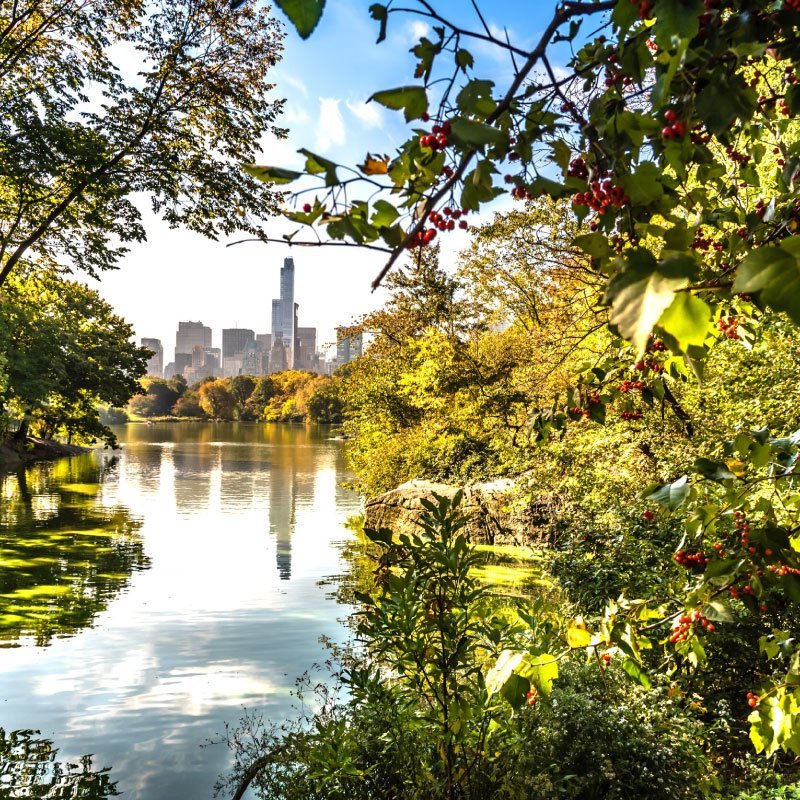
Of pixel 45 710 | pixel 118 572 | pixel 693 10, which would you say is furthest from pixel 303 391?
pixel 693 10

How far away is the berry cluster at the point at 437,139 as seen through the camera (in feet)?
3.84

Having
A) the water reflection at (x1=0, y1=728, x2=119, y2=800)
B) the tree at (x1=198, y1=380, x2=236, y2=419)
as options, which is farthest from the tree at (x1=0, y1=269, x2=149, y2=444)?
the tree at (x1=198, y1=380, x2=236, y2=419)

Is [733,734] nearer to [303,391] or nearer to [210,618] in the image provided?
[210,618]

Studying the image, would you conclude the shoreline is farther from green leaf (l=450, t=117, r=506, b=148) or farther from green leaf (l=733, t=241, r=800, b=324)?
green leaf (l=733, t=241, r=800, b=324)

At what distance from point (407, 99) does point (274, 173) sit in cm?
29

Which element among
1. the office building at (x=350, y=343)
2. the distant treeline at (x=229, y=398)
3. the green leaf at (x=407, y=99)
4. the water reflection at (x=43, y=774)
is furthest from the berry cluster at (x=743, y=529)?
the distant treeline at (x=229, y=398)

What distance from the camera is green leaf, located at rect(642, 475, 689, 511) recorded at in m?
1.21

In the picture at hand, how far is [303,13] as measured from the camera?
0.64 m

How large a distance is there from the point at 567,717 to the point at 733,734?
2362mm

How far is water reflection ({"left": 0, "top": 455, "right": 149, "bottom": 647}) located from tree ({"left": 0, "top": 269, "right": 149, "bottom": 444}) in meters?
3.37

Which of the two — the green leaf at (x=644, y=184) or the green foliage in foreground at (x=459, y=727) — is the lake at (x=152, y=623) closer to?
the green foliage in foreground at (x=459, y=727)

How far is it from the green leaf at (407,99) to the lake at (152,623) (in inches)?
235

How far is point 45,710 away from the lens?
Answer: 6.55 metres

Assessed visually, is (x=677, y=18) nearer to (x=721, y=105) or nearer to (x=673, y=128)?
(x=721, y=105)
